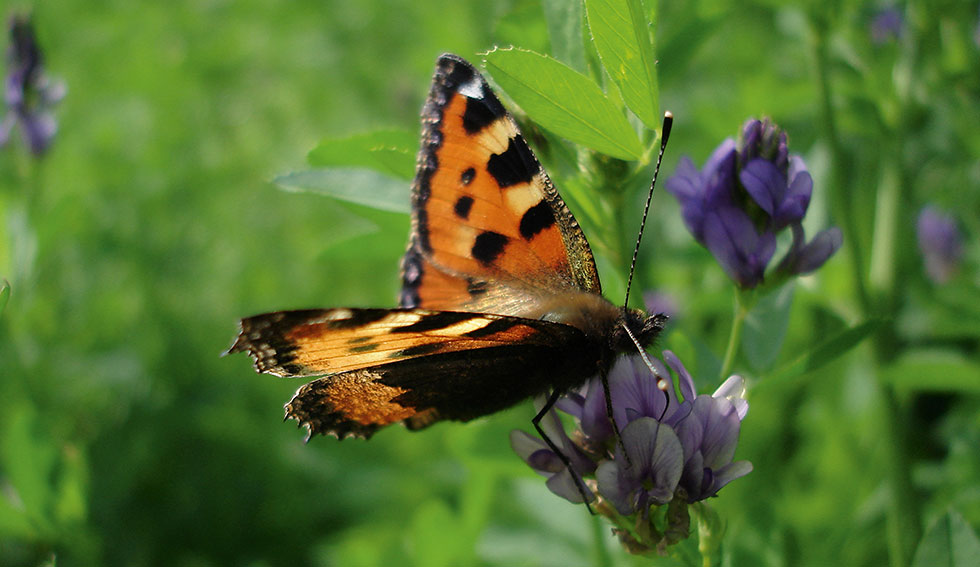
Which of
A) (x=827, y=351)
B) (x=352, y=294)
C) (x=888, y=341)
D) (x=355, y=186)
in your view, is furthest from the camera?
(x=352, y=294)

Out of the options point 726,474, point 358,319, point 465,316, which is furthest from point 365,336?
point 726,474

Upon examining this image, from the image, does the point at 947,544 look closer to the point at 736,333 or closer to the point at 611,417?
the point at 736,333

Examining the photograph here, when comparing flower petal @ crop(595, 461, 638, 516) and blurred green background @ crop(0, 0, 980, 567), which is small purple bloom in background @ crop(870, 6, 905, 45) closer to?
blurred green background @ crop(0, 0, 980, 567)

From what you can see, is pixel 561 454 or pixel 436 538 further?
pixel 436 538

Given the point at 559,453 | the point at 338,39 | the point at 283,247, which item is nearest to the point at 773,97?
the point at 559,453

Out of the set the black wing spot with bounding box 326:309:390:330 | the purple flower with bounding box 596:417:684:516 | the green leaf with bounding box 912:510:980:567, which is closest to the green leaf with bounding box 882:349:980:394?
the green leaf with bounding box 912:510:980:567

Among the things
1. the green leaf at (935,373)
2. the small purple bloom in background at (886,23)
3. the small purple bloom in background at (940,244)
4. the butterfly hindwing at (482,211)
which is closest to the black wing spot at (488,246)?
the butterfly hindwing at (482,211)
